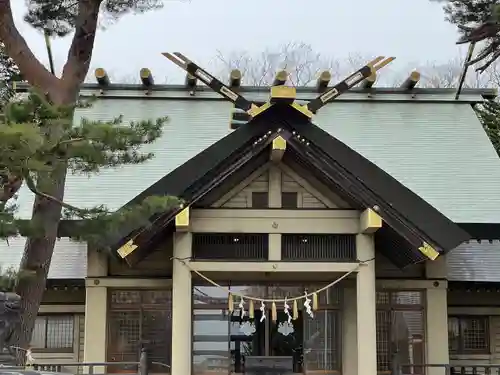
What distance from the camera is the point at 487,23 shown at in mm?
11430

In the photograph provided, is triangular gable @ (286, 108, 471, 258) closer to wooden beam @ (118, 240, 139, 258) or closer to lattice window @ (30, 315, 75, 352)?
wooden beam @ (118, 240, 139, 258)

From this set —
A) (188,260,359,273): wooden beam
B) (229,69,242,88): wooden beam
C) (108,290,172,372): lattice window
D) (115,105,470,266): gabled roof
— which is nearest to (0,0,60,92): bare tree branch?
(115,105,470,266): gabled roof

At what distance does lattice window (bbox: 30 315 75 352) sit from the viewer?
14.6 metres

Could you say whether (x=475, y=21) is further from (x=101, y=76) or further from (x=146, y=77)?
(x=101, y=76)

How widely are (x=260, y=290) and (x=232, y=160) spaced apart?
2.94 meters

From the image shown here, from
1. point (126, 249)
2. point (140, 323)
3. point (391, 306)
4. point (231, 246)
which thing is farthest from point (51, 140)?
point (391, 306)

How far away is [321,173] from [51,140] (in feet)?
15.8

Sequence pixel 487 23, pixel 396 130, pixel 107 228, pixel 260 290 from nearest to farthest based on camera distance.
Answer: pixel 107 228
pixel 487 23
pixel 260 290
pixel 396 130

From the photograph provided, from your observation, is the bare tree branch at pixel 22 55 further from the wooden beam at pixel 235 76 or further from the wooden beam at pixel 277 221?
the wooden beam at pixel 235 76

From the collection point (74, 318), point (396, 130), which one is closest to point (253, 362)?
point (74, 318)

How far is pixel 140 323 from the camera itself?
1366 centimetres

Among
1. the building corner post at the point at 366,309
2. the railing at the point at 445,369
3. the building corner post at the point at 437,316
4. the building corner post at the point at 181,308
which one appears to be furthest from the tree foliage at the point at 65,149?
the building corner post at the point at 437,316

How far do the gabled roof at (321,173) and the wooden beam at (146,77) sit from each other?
278 inches

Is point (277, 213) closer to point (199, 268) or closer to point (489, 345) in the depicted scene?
point (199, 268)
